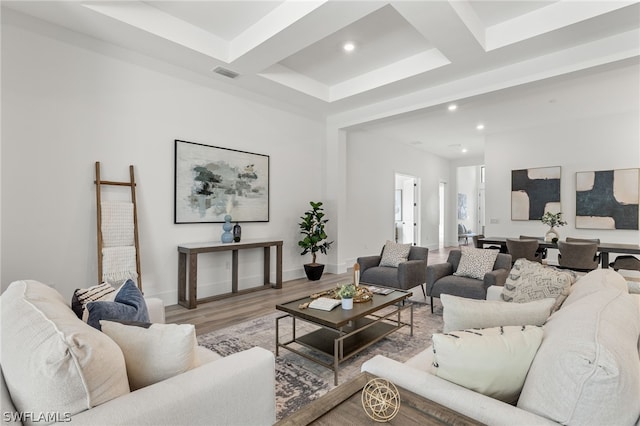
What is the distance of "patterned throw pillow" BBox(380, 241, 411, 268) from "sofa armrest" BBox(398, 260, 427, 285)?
0.12m

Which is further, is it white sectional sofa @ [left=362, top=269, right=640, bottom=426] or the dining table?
the dining table

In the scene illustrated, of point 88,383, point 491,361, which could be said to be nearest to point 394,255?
point 491,361

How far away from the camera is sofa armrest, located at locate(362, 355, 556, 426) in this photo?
979mm

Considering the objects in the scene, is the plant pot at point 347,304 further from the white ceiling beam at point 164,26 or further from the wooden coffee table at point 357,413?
the white ceiling beam at point 164,26

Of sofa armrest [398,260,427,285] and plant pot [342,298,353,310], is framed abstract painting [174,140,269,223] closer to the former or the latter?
sofa armrest [398,260,427,285]

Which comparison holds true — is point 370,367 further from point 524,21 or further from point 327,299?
point 524,21

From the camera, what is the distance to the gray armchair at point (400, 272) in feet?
13.2

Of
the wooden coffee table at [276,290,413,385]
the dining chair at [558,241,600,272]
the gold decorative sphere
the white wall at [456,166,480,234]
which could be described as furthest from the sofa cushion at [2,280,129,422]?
the white wall at [456,166,480,234]

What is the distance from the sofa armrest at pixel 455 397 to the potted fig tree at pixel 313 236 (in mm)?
4404

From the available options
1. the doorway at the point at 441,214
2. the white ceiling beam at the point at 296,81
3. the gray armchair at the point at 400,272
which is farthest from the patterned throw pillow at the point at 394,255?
the doorway at the point at 441,214

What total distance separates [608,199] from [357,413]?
7.65 meters

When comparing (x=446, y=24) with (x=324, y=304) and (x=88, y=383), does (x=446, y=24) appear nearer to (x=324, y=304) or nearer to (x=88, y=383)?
(x=324, y=304)

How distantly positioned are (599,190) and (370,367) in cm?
737

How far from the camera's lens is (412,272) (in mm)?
4109
